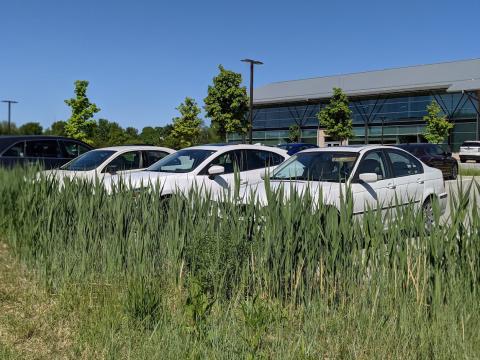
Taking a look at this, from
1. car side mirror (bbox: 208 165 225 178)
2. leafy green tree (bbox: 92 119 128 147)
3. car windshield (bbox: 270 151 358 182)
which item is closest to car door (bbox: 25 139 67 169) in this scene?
car side mirror (bbox: 208 165 225 178)

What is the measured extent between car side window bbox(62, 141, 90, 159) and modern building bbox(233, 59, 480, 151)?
139 feet

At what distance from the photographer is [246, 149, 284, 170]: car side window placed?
31.4 feet

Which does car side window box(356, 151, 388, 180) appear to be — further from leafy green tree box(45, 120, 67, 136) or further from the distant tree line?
leafy green tree box(45, 120, 67, 136)

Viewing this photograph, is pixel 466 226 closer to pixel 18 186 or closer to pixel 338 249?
pixel 338 249

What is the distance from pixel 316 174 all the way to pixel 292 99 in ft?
190

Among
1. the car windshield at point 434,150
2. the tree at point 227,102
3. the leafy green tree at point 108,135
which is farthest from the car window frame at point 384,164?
the leafy green tree at point 108,135

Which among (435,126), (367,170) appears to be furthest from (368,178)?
(435,126)

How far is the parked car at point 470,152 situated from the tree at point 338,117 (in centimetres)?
1381

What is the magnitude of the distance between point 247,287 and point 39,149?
1097cm

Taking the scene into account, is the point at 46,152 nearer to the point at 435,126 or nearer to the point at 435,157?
the point at 435,157

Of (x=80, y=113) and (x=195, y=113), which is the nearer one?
(x=80, y=113)

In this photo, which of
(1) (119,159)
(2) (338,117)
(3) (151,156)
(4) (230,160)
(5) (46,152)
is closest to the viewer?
(4) (230,160)

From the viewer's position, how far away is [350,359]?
304 centimetres

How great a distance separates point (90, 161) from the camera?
10.8m
